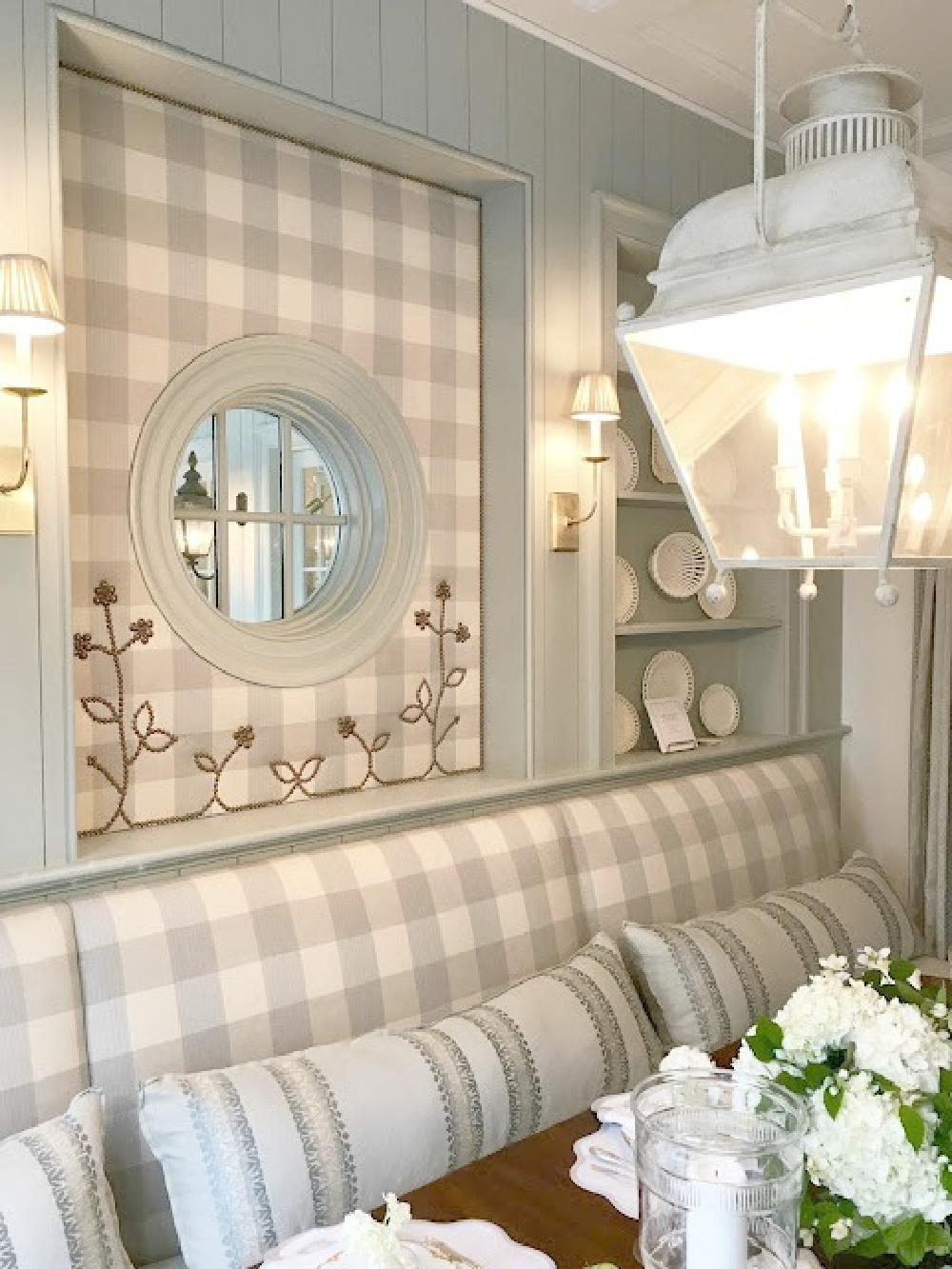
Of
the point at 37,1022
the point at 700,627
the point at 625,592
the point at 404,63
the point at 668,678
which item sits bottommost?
the point at 37,1022

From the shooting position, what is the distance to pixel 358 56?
233 centimetres

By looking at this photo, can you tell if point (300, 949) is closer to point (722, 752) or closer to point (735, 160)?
point (722, 752)

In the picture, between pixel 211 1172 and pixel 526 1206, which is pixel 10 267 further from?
pixel 526 1206

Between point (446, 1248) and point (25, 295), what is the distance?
4.72ft

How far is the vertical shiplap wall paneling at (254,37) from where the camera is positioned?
212 cm

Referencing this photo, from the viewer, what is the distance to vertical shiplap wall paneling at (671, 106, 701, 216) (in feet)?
10.1

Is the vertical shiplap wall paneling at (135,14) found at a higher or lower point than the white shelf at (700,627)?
higher

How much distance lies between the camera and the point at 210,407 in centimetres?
234

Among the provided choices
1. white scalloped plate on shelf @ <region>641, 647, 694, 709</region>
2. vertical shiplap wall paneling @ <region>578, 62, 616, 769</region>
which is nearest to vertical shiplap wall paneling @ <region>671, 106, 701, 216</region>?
vertical shiplap wall paneling @ <region>578, 62, 616, 769</region>

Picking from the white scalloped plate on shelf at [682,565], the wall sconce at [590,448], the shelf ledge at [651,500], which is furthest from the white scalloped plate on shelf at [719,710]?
the wall sconce at [590,448]

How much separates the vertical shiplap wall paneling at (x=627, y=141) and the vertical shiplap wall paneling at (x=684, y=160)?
0.14 m

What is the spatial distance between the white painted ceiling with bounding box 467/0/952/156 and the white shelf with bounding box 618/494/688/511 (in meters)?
1.05

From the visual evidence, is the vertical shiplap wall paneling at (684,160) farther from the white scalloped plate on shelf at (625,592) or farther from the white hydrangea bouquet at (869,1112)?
the white hydrangea bouquet at (869,1112)

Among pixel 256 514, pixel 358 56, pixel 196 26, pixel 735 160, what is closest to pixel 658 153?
pixel 735 160
